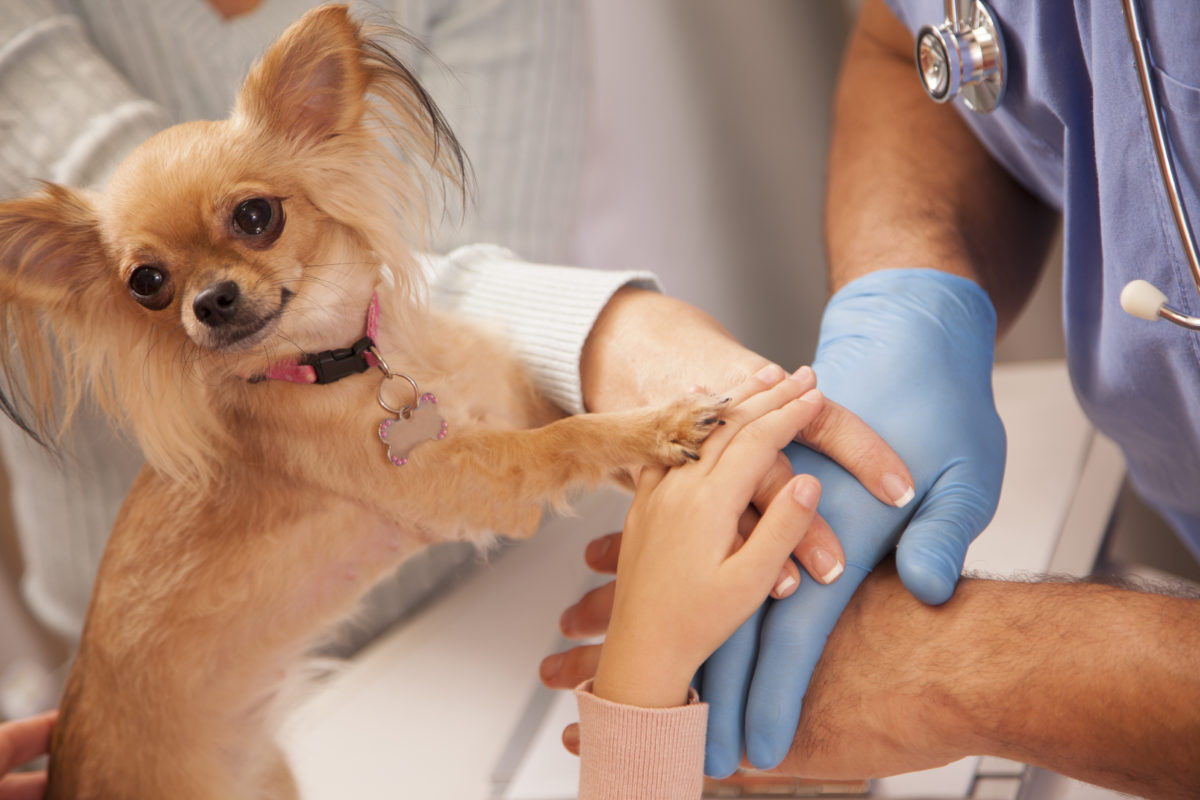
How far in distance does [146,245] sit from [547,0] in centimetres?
86

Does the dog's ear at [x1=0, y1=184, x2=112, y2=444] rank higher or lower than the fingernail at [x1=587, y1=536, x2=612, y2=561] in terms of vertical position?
higher

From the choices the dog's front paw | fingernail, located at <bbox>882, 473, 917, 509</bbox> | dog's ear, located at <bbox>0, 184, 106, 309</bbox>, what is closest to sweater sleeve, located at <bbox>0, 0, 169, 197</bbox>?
dog's ear, located at <bbox>0, 184, 106, 309</bbox>

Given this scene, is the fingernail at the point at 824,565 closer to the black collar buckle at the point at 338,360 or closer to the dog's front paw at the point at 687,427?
the dog's front paw at the point at 687,427

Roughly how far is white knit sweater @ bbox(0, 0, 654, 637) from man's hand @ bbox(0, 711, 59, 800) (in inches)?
7.4

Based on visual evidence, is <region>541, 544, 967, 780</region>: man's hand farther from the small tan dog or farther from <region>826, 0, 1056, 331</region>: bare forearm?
<region>826, 0, 1056, 331</region>: bare forearm

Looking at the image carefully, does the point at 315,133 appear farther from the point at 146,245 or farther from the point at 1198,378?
the point at 1198,378

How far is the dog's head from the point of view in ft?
2.47

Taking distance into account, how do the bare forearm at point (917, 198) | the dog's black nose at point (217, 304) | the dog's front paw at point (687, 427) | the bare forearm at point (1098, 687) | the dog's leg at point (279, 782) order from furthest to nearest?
the bare forearm at point (917, 198)
the dog's leg at point (279, 782)
the dog's front paw at point (687, 427)
the dog's black nose at point (217, 304)
the bare forearm at point (1098, 687)

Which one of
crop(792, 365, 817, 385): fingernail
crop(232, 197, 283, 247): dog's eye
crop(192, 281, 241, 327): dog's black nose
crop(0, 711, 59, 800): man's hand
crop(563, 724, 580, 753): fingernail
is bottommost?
crop(0, 711, 59, 800): man's hand

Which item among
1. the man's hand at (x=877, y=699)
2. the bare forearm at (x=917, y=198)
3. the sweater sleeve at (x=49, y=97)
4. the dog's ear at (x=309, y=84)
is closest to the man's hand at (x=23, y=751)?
the sweater sleeve at (x=49, y=97)

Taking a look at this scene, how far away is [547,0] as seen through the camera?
135 centimetres

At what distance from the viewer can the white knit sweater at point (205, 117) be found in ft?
3.21

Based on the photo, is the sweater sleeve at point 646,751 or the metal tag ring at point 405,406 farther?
the metal tag ring at point 405,406

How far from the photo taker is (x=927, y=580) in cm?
76
